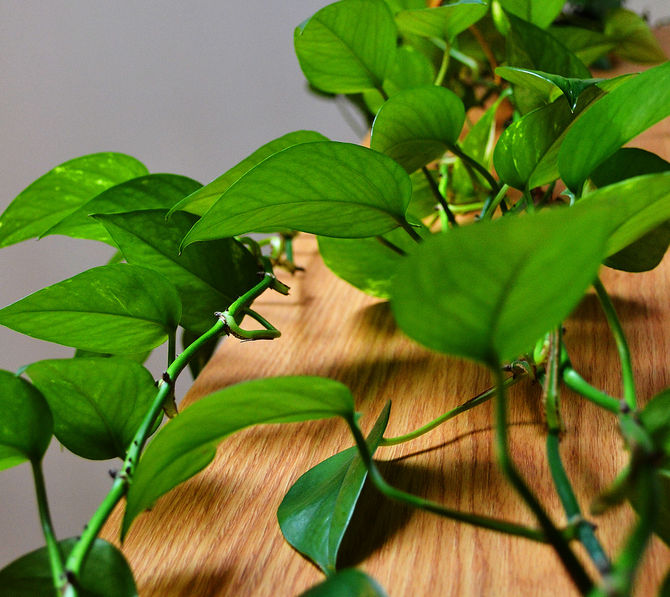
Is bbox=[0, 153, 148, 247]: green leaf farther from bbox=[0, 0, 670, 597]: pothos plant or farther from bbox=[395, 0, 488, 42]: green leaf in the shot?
bbox=[395, 0, 488, 42]: green leaf

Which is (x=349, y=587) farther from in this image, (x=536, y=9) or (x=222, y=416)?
(x=536, y=9)

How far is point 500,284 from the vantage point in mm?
169

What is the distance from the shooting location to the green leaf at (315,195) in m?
0.26

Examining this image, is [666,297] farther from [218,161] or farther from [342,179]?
[218,161]

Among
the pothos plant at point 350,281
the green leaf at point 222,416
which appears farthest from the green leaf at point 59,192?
the green leaf at point 222,416

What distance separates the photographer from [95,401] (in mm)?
278

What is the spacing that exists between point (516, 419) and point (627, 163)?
144 mm

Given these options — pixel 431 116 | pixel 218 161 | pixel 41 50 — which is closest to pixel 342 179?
pixel 431 116

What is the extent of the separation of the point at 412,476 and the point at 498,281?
0.15m

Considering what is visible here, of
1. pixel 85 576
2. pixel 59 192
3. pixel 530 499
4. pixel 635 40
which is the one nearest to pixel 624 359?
pixel 530 499

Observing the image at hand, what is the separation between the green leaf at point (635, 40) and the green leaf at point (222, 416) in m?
0.70

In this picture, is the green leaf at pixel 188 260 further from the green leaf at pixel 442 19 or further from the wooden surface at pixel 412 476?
the green leaf at pixel 442 19

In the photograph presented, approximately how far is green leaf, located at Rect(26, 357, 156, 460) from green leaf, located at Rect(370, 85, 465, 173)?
0.17 meters

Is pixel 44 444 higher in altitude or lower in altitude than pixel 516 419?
higher
